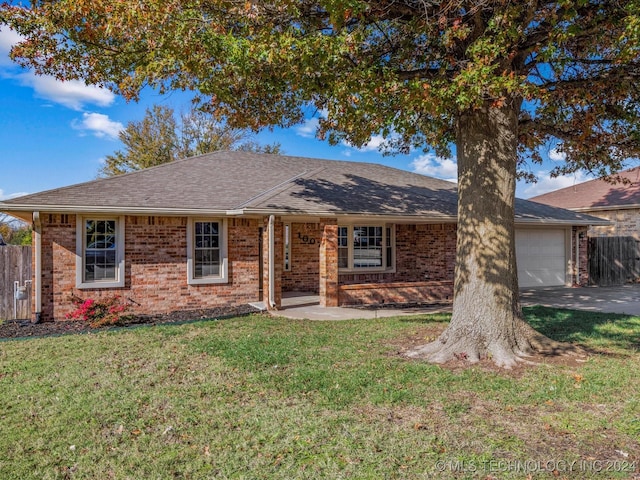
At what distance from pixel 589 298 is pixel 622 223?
384 inches

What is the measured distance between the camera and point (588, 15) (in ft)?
20.3

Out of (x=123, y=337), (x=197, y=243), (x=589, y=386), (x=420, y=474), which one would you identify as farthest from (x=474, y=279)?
(x=197, y=243)

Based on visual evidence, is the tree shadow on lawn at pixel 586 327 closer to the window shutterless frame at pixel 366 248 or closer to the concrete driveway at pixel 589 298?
the concrete driveway at pixel 589 298

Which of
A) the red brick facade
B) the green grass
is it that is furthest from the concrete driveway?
the green grass

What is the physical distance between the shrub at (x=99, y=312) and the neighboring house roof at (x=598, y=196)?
19.9 metres

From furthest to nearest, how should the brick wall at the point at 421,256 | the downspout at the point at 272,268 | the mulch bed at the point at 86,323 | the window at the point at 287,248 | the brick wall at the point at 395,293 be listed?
the brick wall at the point at 421,256
the window at the point at 287,248
the brick wall at the point at 395,293
the downspout at the point at 272,268
the mulch bed at the point at 86,323

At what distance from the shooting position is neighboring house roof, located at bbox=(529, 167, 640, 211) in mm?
21078

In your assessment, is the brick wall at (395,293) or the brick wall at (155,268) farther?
the brick wall at (395,293)

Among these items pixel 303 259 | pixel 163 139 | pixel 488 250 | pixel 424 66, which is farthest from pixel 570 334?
pixel 163 139

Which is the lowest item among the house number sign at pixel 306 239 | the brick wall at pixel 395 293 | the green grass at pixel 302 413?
the green grass at pixel 302 413

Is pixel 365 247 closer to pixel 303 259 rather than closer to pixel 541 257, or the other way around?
pixel 303 259

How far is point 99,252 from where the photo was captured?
10625mm

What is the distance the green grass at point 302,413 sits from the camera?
358 centimetres

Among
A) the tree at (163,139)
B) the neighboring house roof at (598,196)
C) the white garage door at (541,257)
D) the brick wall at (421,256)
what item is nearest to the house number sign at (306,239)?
the brick wall at (421,256)
